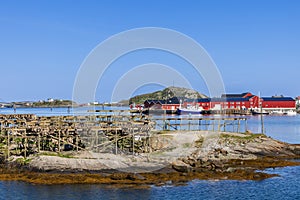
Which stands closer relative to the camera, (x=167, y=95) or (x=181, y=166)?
(x=181, y=166)

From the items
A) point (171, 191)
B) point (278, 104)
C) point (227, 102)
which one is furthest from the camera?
point (278, 104)

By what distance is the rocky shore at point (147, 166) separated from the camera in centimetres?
3194

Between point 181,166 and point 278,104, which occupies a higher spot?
point 278,104

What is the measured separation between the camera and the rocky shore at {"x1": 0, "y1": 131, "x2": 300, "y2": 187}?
31.9 metres

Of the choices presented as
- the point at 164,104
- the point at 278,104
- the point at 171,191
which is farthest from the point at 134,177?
the point at 278,104

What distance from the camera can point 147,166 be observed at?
34.8 meters

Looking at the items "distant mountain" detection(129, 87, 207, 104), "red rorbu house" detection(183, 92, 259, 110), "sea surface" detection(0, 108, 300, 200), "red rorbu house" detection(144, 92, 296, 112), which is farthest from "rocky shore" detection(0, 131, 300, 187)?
"red rorbu house" detection(183, 92, 259, 110)

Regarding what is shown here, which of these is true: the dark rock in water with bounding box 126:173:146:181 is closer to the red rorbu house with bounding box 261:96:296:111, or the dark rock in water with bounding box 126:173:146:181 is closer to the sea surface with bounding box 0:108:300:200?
the sea surface with bounding box 0:108:300:200

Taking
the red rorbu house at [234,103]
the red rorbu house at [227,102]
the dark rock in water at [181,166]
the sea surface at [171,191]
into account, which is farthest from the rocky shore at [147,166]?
the red rorbu house at [227,102]

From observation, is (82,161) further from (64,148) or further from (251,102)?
(251,102)

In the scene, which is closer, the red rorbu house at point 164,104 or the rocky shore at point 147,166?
the rocky shore at point 147,166

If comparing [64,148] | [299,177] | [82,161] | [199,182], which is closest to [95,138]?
[64,148]

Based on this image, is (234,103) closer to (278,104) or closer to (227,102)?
(227,102)

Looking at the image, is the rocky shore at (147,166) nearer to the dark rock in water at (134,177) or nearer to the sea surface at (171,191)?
the dark rock in water at (134,177)
